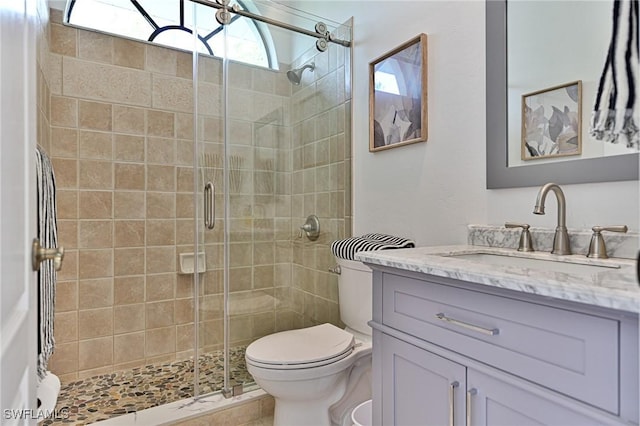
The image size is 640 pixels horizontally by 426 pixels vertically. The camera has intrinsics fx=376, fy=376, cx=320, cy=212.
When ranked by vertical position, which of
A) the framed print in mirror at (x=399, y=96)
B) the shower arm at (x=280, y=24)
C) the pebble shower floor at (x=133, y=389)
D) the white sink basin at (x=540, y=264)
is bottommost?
the pebble shower floor at (x=133, y=389)

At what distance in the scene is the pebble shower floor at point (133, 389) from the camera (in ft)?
5.83

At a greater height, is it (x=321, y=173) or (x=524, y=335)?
(x=321, y=173)

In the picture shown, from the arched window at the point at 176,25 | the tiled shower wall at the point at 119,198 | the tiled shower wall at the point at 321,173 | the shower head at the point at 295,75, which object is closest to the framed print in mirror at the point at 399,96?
the tiled shower wall at the point at 321,173

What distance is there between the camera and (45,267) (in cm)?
103

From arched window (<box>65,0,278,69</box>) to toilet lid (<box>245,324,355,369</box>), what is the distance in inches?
55.4

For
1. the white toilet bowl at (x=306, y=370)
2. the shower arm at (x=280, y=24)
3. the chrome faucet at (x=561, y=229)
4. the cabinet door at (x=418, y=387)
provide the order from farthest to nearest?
the shower arm at (x=280, y=24), the white toilet bowl at (x=306, y=370), the chrome faucet at (x=561, y=229), the cabinet door at (x=418, y=387)

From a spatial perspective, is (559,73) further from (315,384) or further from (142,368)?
(142,368)

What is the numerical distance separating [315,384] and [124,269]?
1.40 meters

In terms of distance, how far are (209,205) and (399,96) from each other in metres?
1.10

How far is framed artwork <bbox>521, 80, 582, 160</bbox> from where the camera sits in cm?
115

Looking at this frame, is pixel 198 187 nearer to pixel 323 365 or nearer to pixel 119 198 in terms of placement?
pixel 119 198

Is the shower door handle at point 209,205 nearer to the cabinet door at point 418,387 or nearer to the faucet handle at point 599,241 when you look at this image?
the cabinet door at point 418,387

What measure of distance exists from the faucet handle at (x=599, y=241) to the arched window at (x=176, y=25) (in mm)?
1653

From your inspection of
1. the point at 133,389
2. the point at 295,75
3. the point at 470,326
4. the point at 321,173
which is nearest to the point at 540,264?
the point at 470,326
